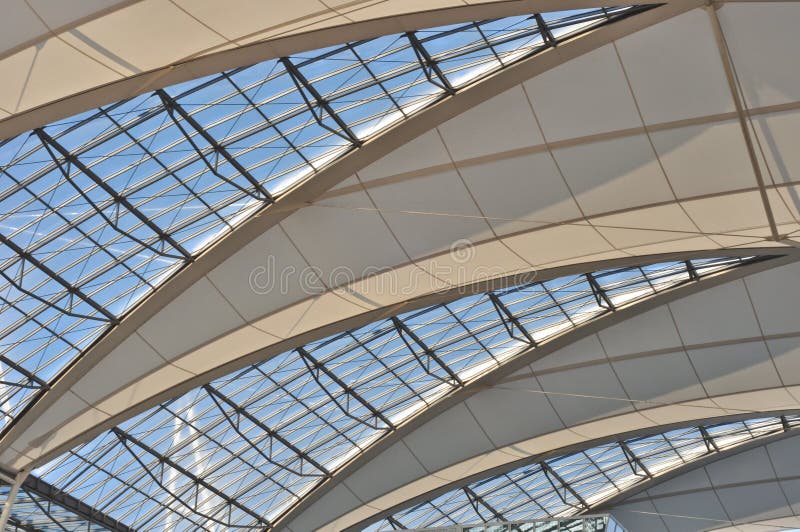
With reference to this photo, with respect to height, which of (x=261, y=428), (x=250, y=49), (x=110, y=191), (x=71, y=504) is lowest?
(x=71, y=504)

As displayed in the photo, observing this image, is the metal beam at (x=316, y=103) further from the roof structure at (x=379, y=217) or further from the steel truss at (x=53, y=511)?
the steel truss at (x=53, y=511)

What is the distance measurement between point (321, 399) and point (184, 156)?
17.9 m

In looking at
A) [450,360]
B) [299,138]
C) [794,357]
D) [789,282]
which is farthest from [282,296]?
[794,357]

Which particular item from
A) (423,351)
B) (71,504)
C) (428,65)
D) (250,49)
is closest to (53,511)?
(71,504)

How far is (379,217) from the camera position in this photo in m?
31.7

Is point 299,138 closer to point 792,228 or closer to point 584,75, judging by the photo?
point 584,75

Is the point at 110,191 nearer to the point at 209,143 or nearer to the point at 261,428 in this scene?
the point at 209,143

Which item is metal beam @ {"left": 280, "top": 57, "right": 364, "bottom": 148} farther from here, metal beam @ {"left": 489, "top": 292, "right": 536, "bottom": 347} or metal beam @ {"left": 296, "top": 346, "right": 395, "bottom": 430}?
metal beam @ {"left": 296, "top": 346, "right": 395, "bottom": 430}

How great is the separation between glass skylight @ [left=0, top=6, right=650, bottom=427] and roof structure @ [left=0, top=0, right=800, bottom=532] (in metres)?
0.09

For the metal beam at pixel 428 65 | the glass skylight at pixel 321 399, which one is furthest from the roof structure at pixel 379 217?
the glass skylight at pixel 321 399

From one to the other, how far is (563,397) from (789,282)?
13169 mm

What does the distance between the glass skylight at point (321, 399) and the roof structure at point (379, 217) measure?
19cm

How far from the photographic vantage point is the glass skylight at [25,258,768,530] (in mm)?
39094

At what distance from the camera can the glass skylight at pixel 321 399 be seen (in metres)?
39.1
